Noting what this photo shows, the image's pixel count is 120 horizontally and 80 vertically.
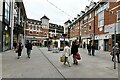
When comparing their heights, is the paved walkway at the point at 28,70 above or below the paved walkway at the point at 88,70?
above

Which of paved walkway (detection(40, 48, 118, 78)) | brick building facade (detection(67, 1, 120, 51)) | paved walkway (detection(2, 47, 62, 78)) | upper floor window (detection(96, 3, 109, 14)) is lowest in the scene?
paved walkway (detection(40, 48, 118, 78))

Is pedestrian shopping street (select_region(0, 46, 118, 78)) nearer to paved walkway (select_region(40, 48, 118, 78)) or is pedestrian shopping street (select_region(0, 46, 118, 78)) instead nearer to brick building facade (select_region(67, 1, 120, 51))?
paved walkway (select_region(40, 48, 118, 78))

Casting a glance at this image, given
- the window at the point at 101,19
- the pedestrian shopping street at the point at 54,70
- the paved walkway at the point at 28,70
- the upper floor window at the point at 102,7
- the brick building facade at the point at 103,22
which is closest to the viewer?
the paved walkway at the point at 28,70

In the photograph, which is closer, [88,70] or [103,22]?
[88,70]

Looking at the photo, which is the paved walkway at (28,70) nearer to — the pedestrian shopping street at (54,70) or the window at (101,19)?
the pedestrian shopping street at (54,70)

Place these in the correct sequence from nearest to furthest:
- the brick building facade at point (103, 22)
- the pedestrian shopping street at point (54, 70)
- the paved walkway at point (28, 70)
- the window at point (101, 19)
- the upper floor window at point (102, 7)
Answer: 1. the paved walkway at point (28, 70)
2. the pedestrian shopping street at point (54, 70)
3. the brick building facade at point (103, 22)
4. the upper floor window at point (102, 7)
5. the window at point (101, 19)

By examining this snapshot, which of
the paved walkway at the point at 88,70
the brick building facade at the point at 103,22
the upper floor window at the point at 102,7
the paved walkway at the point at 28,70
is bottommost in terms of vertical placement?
the paved walkway at the point at 88,70

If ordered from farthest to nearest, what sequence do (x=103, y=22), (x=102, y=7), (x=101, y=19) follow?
(x=101, y=19), (x=102, y=7), (x=103, y=22)

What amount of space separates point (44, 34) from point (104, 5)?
49.6m

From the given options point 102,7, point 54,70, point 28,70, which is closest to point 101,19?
point 102,7

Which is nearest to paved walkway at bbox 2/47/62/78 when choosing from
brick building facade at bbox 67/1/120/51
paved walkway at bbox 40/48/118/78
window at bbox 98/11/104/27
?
paved walkway at bbox 40/48/118/78

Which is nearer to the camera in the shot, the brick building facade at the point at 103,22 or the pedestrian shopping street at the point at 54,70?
the pedestrian shopping street at the point at 54,70

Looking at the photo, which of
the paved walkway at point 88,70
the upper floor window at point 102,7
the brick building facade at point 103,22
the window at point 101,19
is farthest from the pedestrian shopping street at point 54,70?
the window at point 101,19

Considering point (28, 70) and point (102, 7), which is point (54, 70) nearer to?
point (28, 70)
